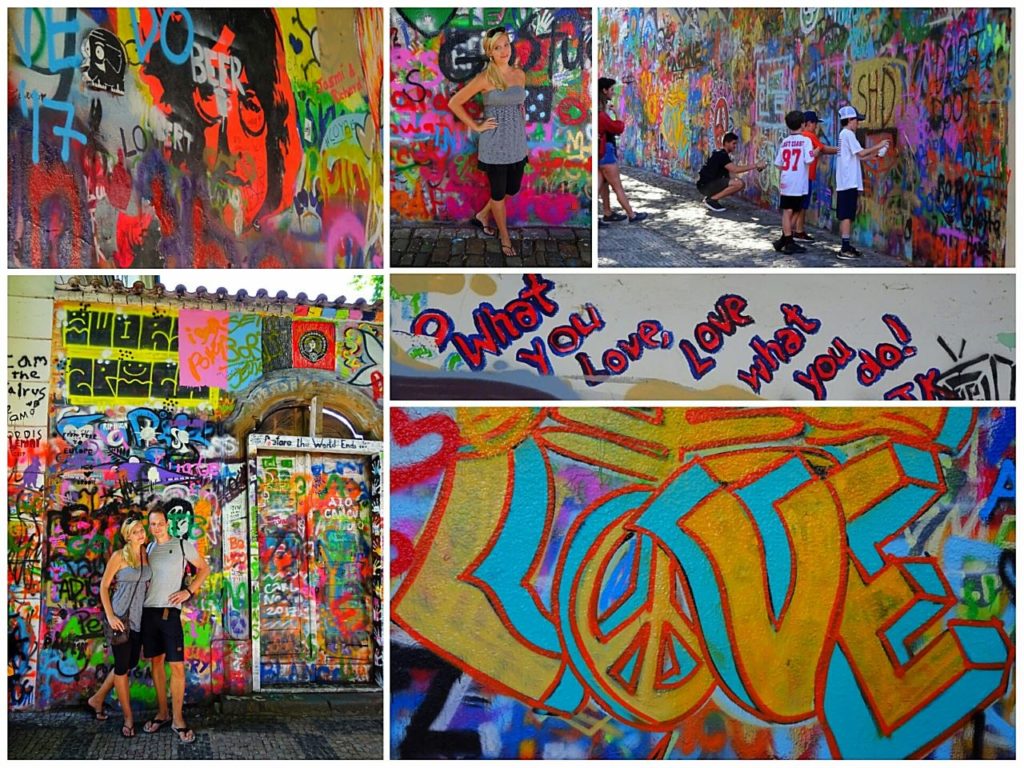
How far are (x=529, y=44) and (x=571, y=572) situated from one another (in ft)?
10.2

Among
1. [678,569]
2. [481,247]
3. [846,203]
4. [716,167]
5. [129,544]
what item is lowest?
[678,569]

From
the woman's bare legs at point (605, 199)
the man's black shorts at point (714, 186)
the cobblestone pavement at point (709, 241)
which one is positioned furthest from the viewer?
the man's black shorts at point (714, 186)

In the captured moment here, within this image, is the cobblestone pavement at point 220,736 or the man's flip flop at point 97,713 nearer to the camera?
the cobblestone pavement at point 220,736

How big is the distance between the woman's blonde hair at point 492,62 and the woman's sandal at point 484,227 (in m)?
0.79

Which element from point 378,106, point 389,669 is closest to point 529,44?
point 378,106

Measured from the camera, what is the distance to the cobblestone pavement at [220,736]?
636 cm

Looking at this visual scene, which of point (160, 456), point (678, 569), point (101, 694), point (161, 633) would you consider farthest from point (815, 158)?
point (101, 694)

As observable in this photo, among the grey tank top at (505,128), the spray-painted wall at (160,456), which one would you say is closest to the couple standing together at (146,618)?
the spray-painted wall at (160,456)

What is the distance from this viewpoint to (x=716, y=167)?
909 cm

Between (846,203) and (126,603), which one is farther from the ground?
(846,203)

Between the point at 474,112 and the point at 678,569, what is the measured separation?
2945mm

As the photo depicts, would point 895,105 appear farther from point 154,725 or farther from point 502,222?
point 154,725

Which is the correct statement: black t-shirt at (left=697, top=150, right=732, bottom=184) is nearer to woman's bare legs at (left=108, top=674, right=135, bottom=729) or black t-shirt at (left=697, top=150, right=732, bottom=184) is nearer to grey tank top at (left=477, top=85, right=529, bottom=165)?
grey tank top at (left=477, top=85, right=529, bottom=165)

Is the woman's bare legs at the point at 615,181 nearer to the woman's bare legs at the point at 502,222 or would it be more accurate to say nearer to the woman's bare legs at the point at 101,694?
the woman's bare legs at the point at 502,222
